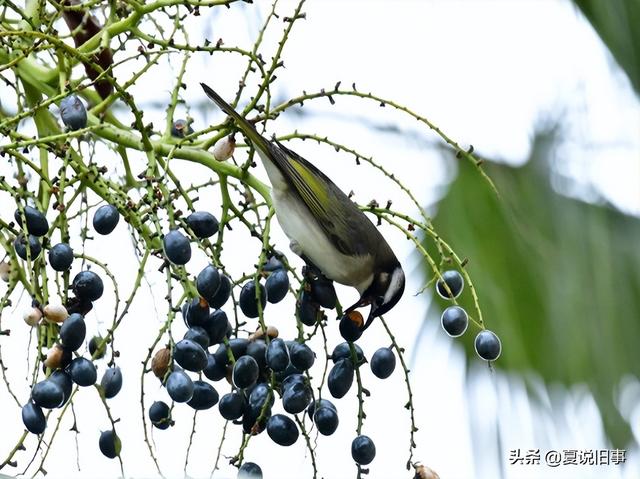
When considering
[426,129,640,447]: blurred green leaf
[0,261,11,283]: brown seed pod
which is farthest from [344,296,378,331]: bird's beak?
[0,261,11,283]: brown seed pod

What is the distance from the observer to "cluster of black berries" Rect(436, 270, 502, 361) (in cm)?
214

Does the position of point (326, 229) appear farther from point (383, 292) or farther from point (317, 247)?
point (383, 292)

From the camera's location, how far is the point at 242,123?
214 cm

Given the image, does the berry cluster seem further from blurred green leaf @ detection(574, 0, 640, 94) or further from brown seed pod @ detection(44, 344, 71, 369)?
blurred green leaf @ detection(574, 0, 640, 94)

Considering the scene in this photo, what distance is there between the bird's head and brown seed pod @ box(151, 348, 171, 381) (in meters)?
0.49

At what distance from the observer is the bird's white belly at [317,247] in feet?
9.66

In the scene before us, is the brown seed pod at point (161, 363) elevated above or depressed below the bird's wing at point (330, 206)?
below

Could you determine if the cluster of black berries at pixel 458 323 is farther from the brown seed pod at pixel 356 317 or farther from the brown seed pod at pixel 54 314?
the brown seed pod at pixel 54 314

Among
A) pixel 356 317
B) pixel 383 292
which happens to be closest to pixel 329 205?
pixel 383 292

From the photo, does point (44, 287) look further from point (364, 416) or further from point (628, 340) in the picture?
point (628, 340)

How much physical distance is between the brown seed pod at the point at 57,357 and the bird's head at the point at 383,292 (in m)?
0.68

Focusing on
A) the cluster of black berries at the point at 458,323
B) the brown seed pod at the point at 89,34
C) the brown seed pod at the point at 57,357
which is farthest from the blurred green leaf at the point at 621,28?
the brown seed pod at the point at 57,357

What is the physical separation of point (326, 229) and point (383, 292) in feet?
1.36

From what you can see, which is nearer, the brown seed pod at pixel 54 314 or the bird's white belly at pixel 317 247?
the brown seed pod at pixel 54 314
